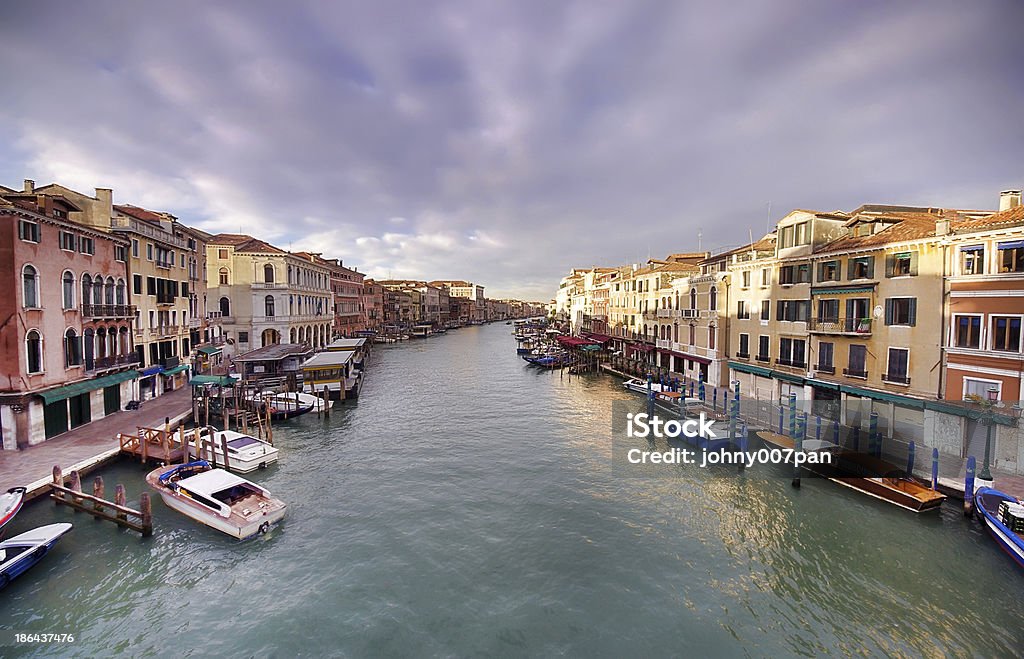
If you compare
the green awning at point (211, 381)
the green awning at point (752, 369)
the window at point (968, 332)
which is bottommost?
the green awning at point (211, 381)

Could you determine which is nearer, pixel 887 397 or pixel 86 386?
pixel 887 397

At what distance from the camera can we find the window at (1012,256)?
15.9 m

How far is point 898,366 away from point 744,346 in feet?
31.8

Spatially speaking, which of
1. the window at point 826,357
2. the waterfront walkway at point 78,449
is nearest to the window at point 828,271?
the window at point 826,357

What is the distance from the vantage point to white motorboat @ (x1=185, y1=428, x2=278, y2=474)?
1914 cm

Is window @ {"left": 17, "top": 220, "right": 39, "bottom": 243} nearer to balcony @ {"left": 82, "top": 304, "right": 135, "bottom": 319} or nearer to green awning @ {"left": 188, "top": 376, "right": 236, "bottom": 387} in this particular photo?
balcony @ {"left": 82, "top": 304, "right": 135, "bottom": 319}

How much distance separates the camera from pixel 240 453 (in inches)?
766

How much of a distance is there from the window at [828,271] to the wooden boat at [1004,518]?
39.4 ft

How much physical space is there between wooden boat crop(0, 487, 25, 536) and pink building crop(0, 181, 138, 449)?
572 cm

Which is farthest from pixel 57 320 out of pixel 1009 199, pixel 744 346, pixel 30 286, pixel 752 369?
pixel 1009 199

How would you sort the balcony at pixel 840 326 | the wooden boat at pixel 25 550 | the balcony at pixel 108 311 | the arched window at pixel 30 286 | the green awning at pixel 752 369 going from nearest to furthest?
the wooden boat at pixel 25 550, the arched window at pixel 30 286, the balcony at pixel 840 326, the balcony at pixel 108 311, the green awning at pixel 752 369

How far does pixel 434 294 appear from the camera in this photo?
12688 cm

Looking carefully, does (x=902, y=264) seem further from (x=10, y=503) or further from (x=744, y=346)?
(x=10, y=503)

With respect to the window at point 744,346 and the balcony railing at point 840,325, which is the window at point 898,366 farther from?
the window at point 744,346
